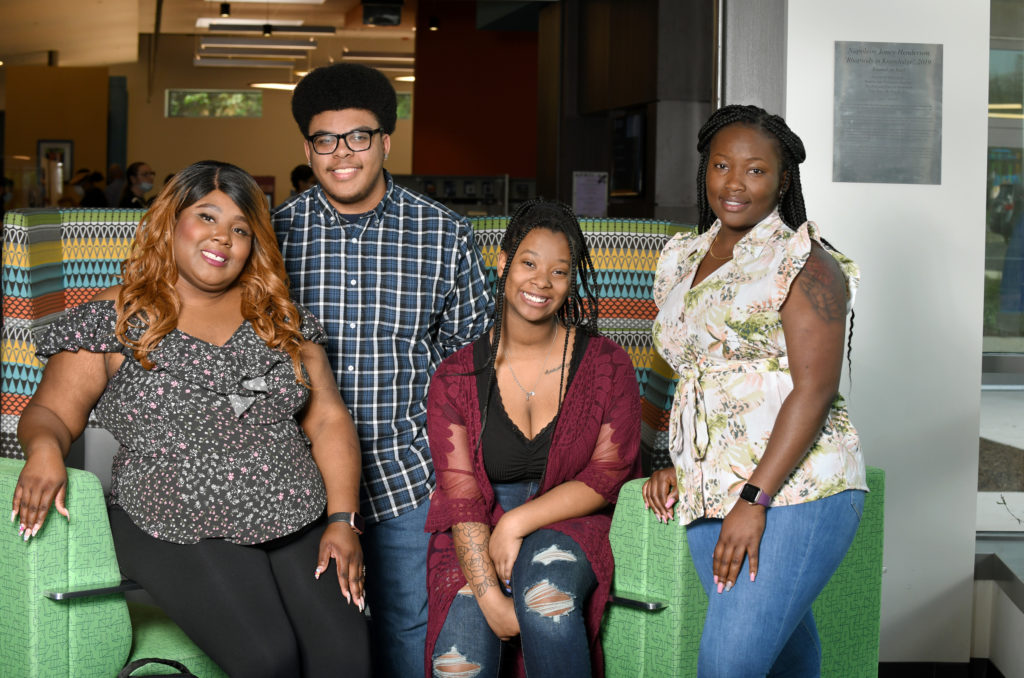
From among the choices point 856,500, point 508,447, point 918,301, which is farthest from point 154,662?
point 918,301

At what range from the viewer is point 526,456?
222 centimetres

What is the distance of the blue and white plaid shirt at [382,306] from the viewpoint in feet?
8.15

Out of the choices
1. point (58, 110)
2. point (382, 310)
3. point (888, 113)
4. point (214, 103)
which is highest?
point (214, 103)

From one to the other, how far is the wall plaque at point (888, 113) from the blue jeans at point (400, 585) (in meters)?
1.61

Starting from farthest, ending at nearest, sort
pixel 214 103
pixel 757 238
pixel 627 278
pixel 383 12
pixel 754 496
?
pixel 214 103
pixel 383 12
pixel 627 278
pixel 757 238
pixel 754 496

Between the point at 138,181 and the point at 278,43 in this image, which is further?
the point at 278,43

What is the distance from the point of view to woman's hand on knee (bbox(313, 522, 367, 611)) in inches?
83.1

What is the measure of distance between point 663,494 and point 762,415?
306 millimetres

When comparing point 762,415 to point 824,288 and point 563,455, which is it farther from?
point 563,455

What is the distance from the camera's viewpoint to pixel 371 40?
17359mm

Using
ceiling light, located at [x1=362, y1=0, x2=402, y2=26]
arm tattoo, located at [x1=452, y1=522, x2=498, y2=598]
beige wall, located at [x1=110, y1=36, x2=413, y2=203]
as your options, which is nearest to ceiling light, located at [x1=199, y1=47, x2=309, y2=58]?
ceiling light, located at [x1=362, y1=0, x2=402, y2=26]

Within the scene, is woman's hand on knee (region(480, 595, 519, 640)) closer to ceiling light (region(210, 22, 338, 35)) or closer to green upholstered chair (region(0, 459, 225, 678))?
green upholstered chair (region(0, 459, 225, 678))

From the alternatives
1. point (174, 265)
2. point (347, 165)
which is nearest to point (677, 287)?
point (347, 165)

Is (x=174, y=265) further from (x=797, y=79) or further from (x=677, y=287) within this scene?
(x=797, y=79)
